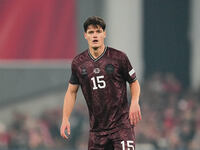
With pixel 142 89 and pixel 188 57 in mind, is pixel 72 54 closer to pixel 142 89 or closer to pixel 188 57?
pixel 142 89

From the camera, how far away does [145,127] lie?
52.4 feet

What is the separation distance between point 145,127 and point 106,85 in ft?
26.9

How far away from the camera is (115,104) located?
25.9ft

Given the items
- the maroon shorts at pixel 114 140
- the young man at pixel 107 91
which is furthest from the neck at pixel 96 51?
the maroon shorts at pixel 114 140

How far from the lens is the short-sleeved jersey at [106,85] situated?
789cm

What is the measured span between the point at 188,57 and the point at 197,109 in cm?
560

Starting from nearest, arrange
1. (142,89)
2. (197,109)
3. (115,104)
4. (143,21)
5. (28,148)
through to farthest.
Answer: (115,104) < (28,148) < (197,109) < (142,89) < (143,21)

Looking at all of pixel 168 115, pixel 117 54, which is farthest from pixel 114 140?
pixel 168 115

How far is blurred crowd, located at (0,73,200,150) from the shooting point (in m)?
15.5

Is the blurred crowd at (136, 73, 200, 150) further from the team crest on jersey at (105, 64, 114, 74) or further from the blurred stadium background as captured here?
the team crest on jersey at (105, 64, 114, 74)

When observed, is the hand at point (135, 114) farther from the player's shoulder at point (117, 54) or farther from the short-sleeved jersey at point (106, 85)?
the player's shoulder at point (117, 54)

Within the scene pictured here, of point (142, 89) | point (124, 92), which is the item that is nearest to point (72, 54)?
point (142, 89)

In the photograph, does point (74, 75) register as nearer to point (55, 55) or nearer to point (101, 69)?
point (101, 69)

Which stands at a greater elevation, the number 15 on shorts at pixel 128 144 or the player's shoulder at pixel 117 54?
the player's shoulder at pixel 117 54
